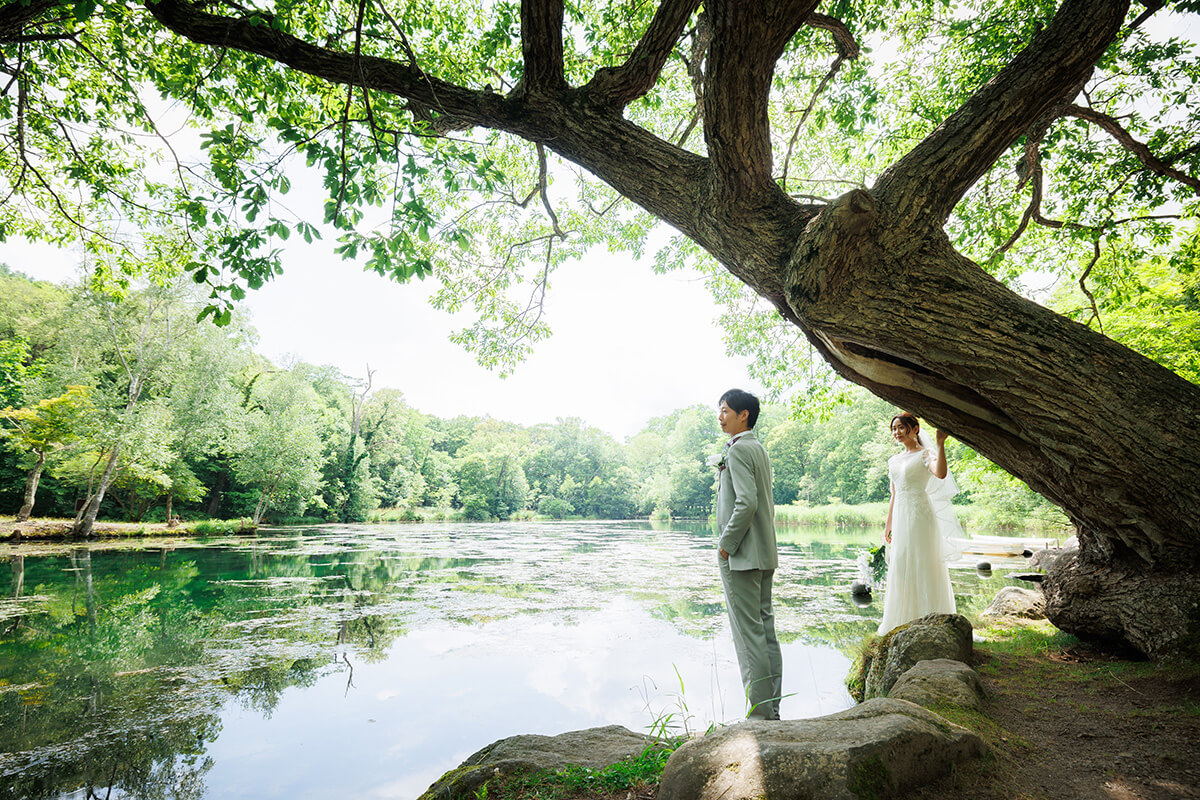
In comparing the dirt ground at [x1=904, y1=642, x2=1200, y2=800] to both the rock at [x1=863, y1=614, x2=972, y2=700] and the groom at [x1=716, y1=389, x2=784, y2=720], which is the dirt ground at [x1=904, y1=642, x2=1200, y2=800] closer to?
the rock at [x1=863, y1=614, x2=972, y2=700]

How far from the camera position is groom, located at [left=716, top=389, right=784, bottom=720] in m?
2.98

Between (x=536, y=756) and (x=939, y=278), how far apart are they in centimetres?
280

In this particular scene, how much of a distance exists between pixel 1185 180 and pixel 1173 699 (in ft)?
13.9

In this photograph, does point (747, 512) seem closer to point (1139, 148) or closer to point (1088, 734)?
point (1088, 734)

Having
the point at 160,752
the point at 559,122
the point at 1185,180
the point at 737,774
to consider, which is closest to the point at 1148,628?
the point at 737,774

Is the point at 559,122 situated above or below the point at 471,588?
above

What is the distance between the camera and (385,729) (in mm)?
3678

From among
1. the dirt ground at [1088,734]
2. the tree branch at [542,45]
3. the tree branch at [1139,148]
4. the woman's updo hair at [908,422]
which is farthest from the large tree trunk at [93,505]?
the tree branch at [1139,148]

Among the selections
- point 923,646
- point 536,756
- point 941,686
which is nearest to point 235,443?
point 536,756

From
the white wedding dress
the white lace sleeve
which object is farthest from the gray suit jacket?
the white lace sleeve

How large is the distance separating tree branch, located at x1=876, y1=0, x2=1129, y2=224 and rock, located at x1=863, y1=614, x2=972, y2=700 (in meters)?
2.31

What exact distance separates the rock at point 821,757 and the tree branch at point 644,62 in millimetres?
3324

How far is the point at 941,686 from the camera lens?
7.65ft

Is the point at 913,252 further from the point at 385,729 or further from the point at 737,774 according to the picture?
the point at 385,729
